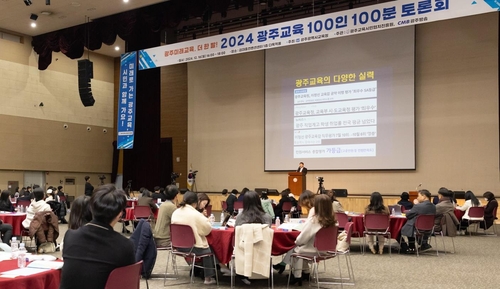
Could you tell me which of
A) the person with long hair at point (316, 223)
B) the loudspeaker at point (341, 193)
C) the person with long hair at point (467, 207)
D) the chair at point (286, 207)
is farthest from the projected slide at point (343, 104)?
the person with long hair at point (316, 223)

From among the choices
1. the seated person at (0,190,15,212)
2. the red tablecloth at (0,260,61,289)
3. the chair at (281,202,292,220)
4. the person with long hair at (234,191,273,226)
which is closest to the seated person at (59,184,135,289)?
the red tablecloth at (0,260,61,289)

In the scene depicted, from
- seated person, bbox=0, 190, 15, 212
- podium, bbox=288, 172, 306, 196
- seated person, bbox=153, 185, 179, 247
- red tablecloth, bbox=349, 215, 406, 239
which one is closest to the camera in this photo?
seated person, bbox=153, 185, 179, 247

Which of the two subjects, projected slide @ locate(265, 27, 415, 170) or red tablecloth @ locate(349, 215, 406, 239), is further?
projected slide @ locate(265, 27, 415, 170)

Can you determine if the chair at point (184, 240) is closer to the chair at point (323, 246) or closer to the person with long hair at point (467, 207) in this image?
the chair at point (323, 246)

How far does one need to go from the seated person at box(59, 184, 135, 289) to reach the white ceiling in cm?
1382

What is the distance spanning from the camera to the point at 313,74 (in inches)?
605

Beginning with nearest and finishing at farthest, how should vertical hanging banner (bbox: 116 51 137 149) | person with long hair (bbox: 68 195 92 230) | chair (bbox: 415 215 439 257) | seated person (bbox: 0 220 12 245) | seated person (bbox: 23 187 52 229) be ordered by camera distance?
person with long hair (bbox: 68 195 92 230), seated person (bbox: 0 220 12 245), seated person (bbox: 23 187 52 229), chair (bbox: 415 215 439 257), vertical hanging banner (bbox: 116 51 137 149)

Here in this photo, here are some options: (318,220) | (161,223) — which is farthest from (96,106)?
(318,220)

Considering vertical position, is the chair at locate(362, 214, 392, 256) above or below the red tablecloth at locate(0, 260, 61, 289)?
below

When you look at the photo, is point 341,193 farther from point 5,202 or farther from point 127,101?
point 5,202

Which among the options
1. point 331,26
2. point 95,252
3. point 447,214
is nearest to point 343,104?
point 331,26

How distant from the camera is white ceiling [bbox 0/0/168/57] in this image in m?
15.5

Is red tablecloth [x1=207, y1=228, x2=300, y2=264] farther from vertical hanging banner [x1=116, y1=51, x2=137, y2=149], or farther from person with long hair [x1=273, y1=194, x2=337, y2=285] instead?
vertical hanging banner [x1=116, y1=51, x2=137, y2=149]

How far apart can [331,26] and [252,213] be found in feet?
21.1
